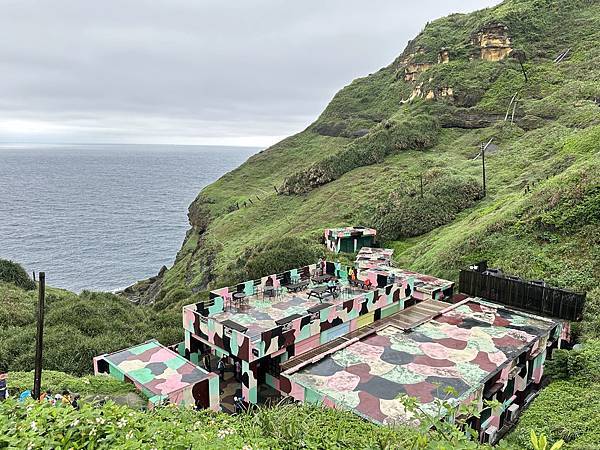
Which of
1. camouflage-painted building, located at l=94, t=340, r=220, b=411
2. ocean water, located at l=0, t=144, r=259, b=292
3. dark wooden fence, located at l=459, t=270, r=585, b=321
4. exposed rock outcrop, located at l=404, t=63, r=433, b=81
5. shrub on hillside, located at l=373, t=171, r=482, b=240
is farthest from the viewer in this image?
exposed rock outcrop, located at l=404, t=63, r=433, b=81

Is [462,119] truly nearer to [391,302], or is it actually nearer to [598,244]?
[598,244]

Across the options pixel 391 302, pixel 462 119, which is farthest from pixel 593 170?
pixel 462 119

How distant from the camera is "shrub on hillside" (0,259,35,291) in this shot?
131 ft

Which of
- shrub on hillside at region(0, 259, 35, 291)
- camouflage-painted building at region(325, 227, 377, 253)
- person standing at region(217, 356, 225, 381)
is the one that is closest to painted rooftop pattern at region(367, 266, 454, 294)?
person standing at region(217, 356, 225, 381)

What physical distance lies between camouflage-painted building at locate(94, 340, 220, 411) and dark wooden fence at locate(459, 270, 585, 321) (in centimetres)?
1468

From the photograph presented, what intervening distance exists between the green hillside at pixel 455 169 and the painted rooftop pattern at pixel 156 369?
1761 cm

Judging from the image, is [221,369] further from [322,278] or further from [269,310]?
[322,278]

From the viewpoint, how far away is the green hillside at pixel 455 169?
2820cm

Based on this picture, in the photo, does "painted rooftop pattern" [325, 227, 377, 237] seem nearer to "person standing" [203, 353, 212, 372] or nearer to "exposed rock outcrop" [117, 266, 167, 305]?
"person standing" [203, 353, 212, 372]

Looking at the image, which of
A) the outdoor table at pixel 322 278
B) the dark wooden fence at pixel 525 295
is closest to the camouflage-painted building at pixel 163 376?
the outdoor table at pixel 322 278

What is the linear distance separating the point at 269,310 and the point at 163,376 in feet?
21.0

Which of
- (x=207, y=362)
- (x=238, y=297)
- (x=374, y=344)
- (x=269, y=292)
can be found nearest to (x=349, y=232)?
(x=269, y=292)

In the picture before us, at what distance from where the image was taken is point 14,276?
4041 centimetres

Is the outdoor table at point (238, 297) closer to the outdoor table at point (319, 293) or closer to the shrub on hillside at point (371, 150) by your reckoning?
the outdoor table at point (319, 293)
